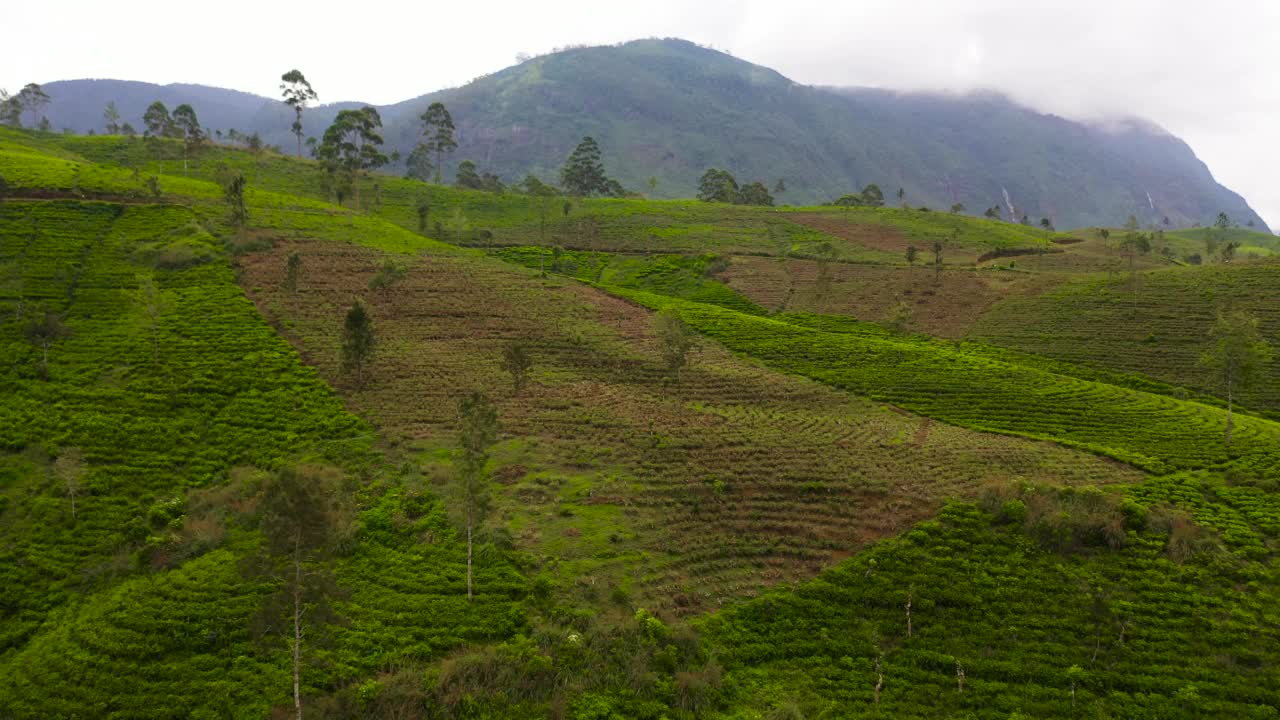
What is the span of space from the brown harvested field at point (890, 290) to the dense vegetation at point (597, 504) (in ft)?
32.4

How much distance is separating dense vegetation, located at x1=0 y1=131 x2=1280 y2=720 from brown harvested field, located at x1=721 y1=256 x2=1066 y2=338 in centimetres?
989

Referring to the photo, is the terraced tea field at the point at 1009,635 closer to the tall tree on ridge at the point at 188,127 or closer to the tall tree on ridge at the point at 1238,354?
the tall tree on ridge at the point at 1238,354

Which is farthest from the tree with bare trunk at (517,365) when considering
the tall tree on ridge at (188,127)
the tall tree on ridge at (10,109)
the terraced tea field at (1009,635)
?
the tall tree on ridge at (10,109)

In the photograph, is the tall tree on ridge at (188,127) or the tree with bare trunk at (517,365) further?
the tall tree on ridge at (188,127)

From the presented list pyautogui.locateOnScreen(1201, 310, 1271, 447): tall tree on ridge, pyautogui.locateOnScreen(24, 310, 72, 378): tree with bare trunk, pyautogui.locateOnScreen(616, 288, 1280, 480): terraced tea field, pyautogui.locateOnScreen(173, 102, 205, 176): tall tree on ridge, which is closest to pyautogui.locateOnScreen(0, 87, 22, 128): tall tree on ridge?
pyautogui.locateOnScreen(173, 102, 205, 176): tall tree on ridge

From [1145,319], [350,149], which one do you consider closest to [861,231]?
[1145,319]

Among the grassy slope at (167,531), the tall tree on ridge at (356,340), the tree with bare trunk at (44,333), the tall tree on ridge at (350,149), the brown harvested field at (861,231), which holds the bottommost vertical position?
the grassy slope at (167,531)

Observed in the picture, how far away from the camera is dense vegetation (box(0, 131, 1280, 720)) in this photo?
2488 cm

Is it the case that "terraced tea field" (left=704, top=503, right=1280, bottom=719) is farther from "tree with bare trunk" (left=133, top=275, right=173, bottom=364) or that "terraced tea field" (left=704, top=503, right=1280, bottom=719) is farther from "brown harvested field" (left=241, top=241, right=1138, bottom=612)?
"tree with bare trunk" (left=133, top=275, right=173, bottom=364)

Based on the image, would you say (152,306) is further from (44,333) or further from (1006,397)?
(1006,397)

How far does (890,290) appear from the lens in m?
98.7

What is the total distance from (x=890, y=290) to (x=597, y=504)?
77801mm

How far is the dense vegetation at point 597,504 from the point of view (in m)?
24.9

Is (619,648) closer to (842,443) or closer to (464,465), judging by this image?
(464,465)
